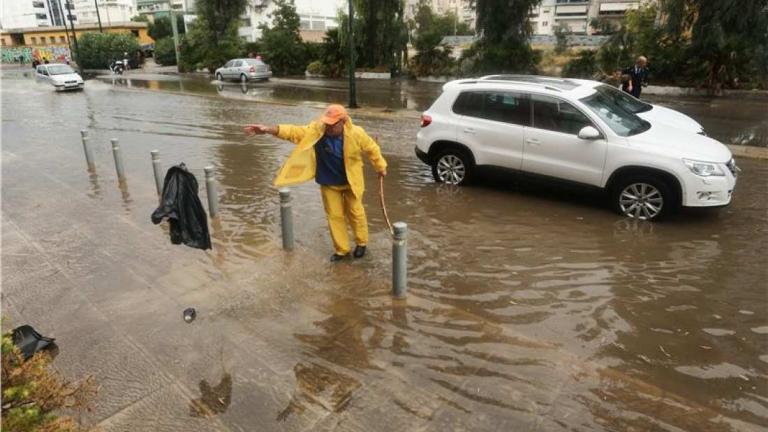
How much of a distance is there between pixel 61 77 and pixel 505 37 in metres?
22.8

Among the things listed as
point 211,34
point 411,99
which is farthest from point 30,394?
point 211,34

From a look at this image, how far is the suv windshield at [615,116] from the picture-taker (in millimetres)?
6866

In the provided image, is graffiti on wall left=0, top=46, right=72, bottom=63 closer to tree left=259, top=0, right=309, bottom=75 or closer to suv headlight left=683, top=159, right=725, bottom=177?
tree left=259, top=0, right=309, bottom=75

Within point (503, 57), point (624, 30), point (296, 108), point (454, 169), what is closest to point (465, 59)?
point (503, 57)

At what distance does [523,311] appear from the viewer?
4648 millimetres

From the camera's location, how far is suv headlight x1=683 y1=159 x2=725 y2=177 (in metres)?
6.19

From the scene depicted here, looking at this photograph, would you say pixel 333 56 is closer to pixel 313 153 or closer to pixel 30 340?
pixel 313 153

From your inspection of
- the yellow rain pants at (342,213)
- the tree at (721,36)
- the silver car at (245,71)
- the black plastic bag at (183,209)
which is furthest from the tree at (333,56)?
the black plastic bag at (183,209)

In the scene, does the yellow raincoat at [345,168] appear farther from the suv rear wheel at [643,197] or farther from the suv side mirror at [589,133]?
the suv rear wheel at [643,197]

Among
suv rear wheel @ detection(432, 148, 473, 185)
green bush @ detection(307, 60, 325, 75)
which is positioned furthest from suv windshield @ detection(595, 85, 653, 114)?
green bush @ detection(307, 60, 325, 75)

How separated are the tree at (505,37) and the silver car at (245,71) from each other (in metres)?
13.4

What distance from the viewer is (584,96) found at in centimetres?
717

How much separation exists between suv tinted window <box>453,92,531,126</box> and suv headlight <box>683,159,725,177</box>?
83.6 inches

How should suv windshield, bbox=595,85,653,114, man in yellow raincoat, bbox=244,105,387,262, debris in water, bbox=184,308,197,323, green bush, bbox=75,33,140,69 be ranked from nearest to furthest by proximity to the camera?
debris in water, bbox=184,308,197,323
man in yellow raincoat, bbox=244,105,387,262
suv windshield, bbox=595,85,653,114
green bush, bbox=75,33,140,69
